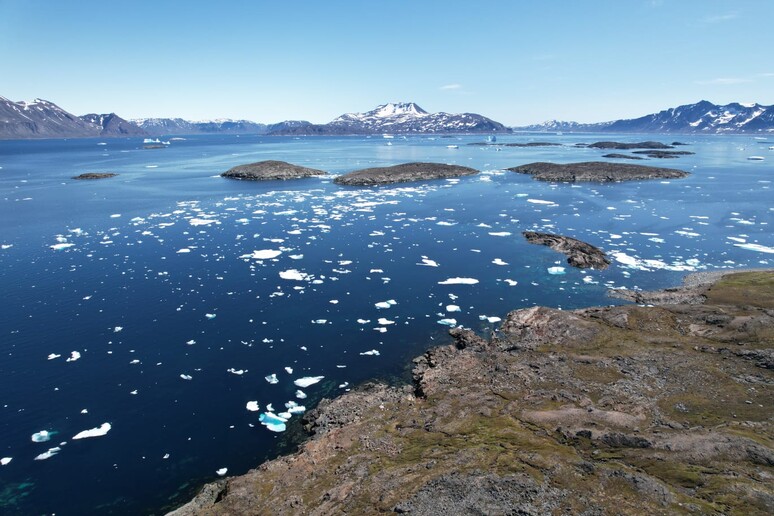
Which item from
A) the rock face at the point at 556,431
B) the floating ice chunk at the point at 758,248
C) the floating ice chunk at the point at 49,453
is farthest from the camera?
the floating ice chunk at the point at 758,248

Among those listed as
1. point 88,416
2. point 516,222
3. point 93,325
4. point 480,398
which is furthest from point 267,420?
point 516,222

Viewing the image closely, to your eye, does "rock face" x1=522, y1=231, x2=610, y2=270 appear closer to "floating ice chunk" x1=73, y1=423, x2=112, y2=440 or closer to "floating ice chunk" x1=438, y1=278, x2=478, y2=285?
"floating ice chunk" x1=438, y1=278, x2=478, y2=285

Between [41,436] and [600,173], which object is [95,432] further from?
[600,173]

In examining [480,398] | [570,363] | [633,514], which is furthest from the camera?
[570,363]

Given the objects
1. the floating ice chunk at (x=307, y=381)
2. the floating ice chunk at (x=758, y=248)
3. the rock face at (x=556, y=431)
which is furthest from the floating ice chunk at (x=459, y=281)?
the floating ice chunk at (x=758, y=248)

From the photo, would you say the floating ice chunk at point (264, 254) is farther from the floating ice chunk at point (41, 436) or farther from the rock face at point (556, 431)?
the floating ice chunk at point (41, 436)

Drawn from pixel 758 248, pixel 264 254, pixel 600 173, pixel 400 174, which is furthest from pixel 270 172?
pixel 758 248

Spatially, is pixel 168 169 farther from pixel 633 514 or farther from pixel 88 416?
pixel 633 514
